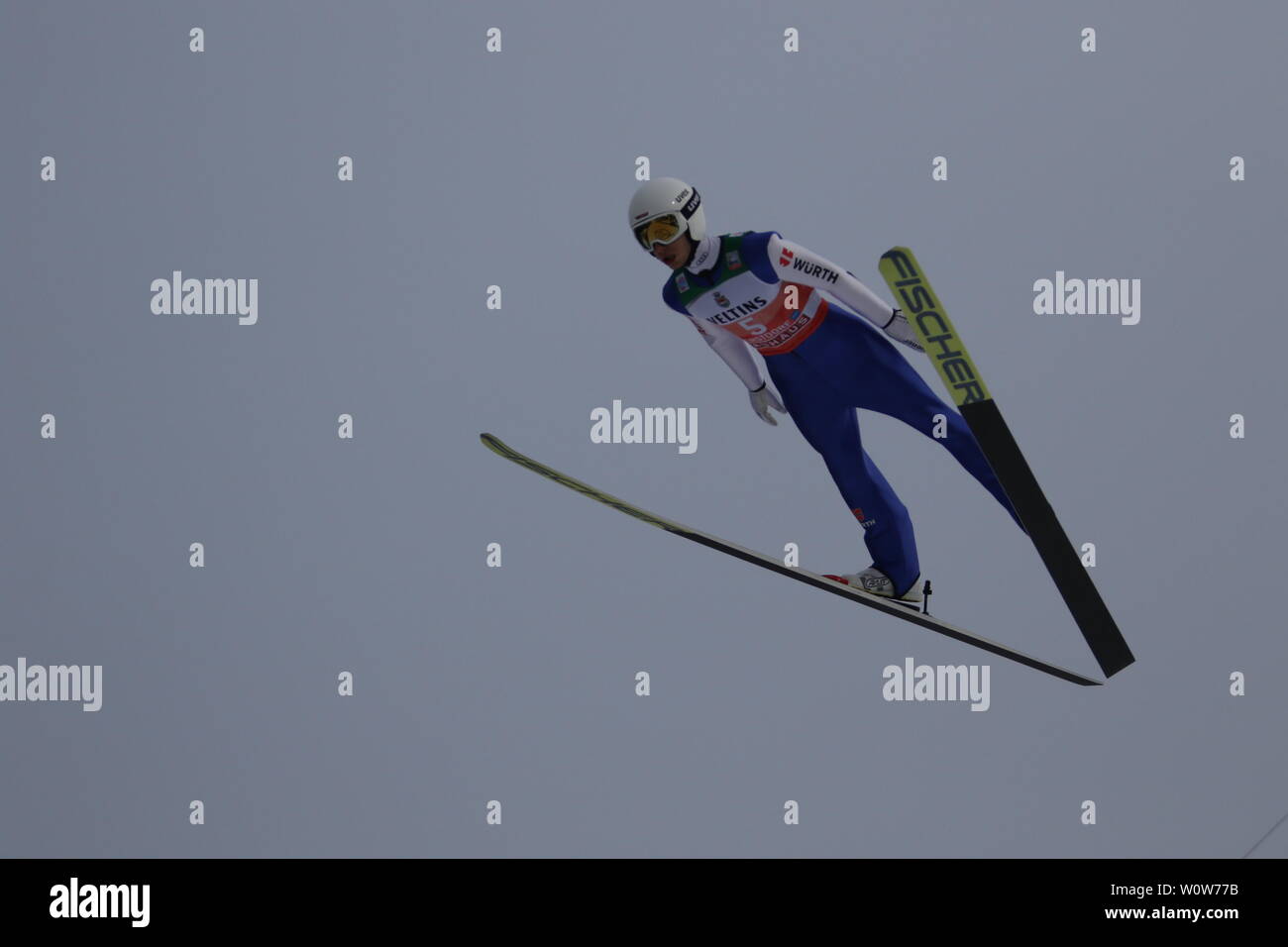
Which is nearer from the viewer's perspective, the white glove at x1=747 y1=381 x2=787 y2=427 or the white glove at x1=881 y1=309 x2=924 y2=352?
the white glove at x1=881 y1=309 x2=924 y2=352

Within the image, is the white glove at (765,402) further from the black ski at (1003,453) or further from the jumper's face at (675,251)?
the black ski at (1003,453)

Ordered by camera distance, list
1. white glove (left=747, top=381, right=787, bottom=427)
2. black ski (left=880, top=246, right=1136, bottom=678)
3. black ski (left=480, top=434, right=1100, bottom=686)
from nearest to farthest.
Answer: black ski (left=880, top=246, right=1136, bottom=678), black ski (left=480, top=434, right=1100, bottom=686), white glove (left=747, top=381, right=787, bottom=427)

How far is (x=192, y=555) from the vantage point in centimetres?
713

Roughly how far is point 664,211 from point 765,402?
0.74 metres

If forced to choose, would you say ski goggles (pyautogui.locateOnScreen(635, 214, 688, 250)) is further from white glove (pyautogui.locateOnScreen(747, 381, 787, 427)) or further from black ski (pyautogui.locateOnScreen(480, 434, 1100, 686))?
black ski (pyautogui.locateOnScreen(480, 434, 1100, 686))

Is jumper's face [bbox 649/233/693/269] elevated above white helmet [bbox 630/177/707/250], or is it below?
below

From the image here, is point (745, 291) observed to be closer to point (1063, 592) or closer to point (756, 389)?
point (756, 389)

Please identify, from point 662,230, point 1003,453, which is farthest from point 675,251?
point 1003,453

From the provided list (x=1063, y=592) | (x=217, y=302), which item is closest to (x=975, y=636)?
(x=1063, y=592)

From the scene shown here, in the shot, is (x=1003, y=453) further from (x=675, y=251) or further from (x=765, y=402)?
(x=675, y=251)

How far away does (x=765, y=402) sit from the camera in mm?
4523

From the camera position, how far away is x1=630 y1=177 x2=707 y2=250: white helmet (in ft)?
13.3

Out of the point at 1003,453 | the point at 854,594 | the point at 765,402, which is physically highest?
the point at 765,402

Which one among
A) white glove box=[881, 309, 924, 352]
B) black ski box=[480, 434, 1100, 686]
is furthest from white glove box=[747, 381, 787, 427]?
white glove box=[881, 309, 924, 352]
